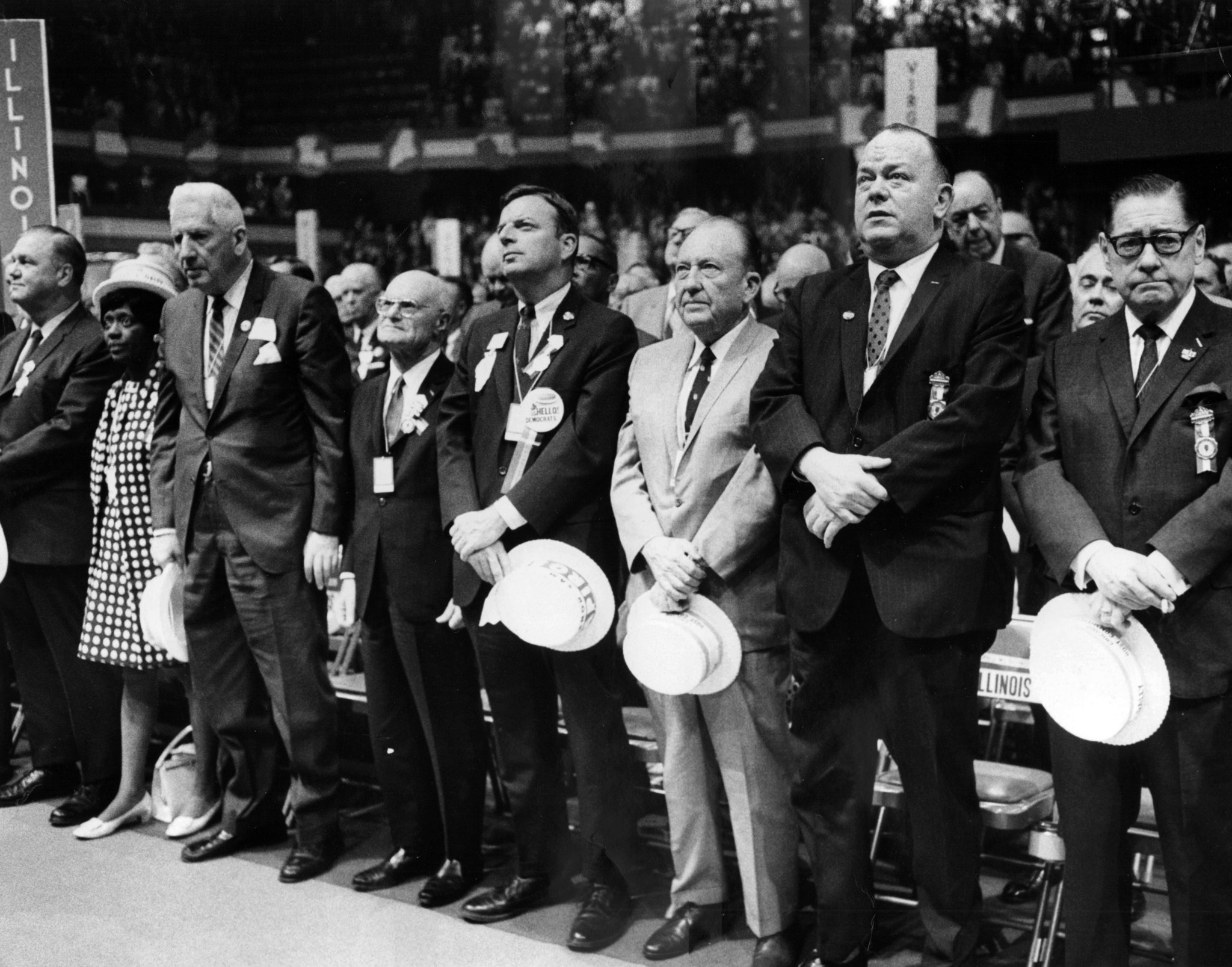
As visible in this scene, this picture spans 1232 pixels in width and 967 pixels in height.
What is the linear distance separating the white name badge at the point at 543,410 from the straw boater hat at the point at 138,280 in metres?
1.48

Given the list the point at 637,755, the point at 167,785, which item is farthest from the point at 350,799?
the point at 637,755

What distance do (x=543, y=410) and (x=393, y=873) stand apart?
1.41 m

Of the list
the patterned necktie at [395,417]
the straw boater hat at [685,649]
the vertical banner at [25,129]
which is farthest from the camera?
the vertical banner at [25,129]

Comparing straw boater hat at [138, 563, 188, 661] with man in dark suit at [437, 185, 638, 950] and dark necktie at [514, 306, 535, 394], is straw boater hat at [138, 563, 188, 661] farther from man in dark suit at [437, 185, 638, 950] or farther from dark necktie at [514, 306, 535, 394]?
dark necktie at [514, 306, 535, 394]

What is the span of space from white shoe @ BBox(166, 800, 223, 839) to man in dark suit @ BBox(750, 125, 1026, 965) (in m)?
2.18

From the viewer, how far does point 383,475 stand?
3762 mm

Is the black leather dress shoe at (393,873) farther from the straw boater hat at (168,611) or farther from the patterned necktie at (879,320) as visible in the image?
the patterned necktie at (879,320)

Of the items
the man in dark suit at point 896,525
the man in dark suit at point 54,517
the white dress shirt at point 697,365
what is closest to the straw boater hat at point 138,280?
the man in dark suit at point 54,517

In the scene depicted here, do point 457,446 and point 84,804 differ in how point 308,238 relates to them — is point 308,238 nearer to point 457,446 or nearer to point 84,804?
point 84,804

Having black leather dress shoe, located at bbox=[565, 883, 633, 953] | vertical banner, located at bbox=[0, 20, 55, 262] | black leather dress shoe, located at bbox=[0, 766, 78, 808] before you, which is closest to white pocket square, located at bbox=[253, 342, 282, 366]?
black leather dress shoe, located at bbox=[565, 883, 633, 953]

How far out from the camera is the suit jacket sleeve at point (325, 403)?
391cm

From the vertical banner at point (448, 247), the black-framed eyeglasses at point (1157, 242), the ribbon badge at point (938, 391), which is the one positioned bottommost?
the ribbon badge at point (938, 391)

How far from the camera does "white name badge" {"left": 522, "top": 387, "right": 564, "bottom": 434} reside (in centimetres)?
346

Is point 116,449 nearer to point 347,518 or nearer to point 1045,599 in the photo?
point 347,518
